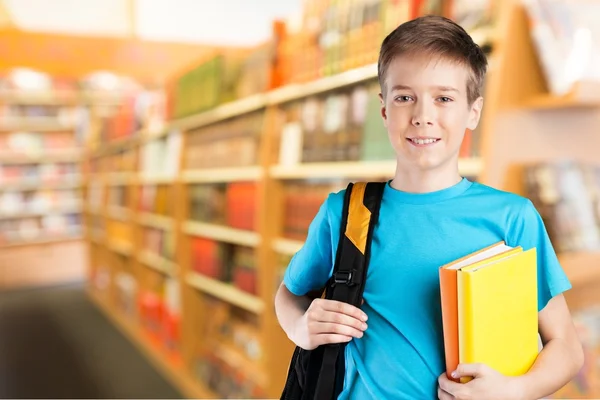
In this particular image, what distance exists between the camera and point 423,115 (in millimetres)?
745

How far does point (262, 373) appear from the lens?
3.11 metres

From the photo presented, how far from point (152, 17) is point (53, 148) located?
4036 mm

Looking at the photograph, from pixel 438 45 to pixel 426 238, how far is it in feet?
0.83

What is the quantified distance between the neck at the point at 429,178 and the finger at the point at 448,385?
25cm

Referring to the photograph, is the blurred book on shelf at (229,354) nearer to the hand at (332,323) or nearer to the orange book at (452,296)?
the hand at (332,323)

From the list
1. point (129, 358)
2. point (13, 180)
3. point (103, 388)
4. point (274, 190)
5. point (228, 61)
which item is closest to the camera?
point (274, 190)

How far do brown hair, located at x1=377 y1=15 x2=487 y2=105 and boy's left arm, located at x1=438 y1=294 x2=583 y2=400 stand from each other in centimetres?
32

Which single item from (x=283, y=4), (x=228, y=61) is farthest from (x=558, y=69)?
(x=283, y=4)

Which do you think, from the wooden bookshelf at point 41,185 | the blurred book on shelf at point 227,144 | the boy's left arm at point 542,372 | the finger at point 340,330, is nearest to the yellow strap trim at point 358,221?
the finger at point 340,330

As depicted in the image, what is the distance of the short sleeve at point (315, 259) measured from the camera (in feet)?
2.90

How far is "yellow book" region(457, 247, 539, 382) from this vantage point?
0.69m

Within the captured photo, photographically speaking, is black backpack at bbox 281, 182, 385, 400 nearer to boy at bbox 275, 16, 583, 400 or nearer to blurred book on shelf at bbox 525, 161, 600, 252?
boy at bbox 275, 16, 583, 400

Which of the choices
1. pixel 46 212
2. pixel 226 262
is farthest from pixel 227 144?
pixel 46 212

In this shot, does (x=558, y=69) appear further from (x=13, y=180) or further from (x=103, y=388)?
(x=13, y=180)
